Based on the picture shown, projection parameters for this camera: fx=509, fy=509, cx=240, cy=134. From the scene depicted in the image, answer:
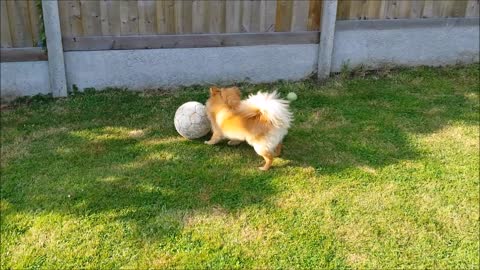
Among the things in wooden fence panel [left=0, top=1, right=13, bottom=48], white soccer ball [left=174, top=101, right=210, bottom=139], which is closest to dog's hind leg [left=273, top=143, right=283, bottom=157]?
white soccer ball [left=174, top=101, right=210, bottom=139]

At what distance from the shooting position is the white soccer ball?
15.3ft

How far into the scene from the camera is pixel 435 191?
4133mm

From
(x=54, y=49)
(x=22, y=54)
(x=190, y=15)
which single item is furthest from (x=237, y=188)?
(x=22, y=54)

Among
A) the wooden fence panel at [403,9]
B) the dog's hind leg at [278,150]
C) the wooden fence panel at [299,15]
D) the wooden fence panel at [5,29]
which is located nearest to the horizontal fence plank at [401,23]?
the wooden fence panel at [403,9]

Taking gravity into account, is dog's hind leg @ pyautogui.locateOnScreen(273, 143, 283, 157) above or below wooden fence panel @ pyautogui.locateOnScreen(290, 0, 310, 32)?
below

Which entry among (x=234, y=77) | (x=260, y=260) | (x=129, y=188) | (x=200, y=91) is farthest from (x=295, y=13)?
(x=260, y=260)

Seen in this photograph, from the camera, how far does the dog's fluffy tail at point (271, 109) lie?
3969 millimetres

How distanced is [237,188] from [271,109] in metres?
0.70

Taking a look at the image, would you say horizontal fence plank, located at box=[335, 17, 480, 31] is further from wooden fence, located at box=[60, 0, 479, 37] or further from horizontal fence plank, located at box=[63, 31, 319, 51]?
horizontal fence plank, located at box=[63, 31, 319, 51]

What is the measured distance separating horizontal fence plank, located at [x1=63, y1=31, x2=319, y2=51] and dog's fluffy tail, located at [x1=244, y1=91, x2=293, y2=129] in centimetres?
192

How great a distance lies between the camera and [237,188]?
4.12m

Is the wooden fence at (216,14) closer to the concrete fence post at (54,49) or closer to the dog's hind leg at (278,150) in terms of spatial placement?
the concrete fence post at (54,49)

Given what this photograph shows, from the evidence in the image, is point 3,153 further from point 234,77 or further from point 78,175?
point 234,77

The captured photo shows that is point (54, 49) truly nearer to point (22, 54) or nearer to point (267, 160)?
point (22, 54)
